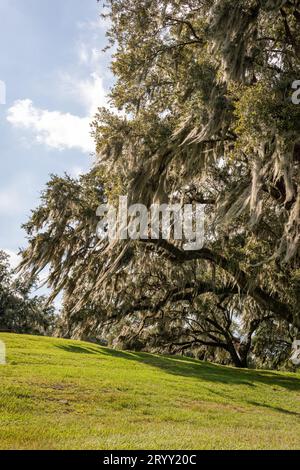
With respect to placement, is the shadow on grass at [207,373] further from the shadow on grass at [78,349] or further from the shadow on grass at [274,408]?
the shadow on grass at [274,408]

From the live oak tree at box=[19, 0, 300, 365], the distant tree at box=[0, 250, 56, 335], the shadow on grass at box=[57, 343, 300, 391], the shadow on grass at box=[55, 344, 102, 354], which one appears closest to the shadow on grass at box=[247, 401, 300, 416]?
the shadow on grass at box=[57, 343, 300, 391]

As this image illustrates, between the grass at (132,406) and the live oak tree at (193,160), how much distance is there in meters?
2.89

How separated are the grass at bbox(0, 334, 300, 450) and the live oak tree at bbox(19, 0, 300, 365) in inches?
114

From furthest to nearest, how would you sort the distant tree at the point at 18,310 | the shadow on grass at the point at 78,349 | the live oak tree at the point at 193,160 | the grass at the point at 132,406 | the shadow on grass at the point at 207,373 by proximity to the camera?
the distant tree at the point at 18,310 → the shadow on grass at the point at 78,349 → the shadow on grass at the point at 207,373 → the live oak tree at the point at 193,160 → the grass at the point at 132,406

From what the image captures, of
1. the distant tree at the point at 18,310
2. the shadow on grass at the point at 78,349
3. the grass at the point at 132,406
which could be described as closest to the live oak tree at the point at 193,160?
the shadow on grass at the point at 78,349

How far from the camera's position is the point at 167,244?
16109 mm

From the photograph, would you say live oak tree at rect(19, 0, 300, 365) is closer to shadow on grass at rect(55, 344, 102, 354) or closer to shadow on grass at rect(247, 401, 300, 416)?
shadow on grass at rect(55, 344, 102, 354)

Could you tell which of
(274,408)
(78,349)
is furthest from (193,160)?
(78,349)

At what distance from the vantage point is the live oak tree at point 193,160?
33.3 feet

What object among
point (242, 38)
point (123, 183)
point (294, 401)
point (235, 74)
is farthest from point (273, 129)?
point (294, 401)

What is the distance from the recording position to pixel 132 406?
8.53 metres

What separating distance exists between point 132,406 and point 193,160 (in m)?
6.74
